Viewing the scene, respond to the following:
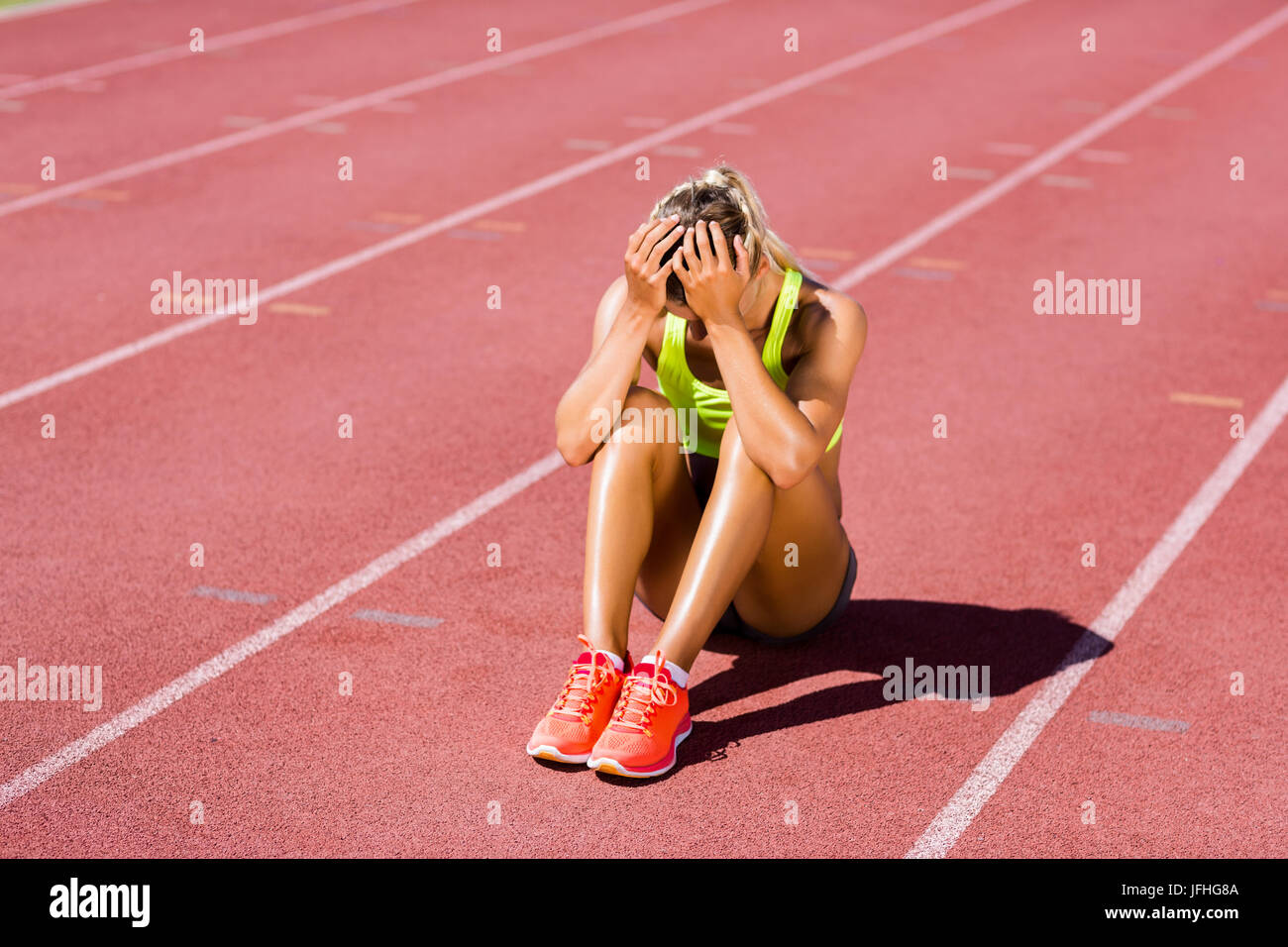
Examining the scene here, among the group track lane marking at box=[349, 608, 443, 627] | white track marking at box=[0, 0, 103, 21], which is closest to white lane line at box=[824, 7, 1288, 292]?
track lane marking at box=[349, 608, 443, 627]

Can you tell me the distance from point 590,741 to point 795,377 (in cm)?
113

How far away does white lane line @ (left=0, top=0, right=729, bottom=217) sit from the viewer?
11133 millimetres

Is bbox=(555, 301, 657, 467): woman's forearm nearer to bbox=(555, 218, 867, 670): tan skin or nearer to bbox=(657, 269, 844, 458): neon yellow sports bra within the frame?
bbox=(555, 218, 867, 670): tan skin

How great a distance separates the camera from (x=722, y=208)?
4.38m

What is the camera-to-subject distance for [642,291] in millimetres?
4477

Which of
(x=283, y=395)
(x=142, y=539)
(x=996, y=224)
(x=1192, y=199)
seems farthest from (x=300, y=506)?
(x=1192, y=199)

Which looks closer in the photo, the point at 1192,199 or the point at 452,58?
the point at 1192,199

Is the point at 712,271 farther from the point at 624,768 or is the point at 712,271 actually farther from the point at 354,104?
the point at 354,104

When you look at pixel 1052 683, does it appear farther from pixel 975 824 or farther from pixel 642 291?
pixel 642 291

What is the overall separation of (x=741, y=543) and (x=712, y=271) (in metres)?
0.71

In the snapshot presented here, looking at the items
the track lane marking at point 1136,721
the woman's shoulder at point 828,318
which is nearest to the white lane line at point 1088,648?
the track lane marking at point 1136,721

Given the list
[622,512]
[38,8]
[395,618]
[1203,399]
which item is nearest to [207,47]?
[38,8]

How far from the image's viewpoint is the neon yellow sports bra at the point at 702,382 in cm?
464

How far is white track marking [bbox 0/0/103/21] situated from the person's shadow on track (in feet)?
47.4
